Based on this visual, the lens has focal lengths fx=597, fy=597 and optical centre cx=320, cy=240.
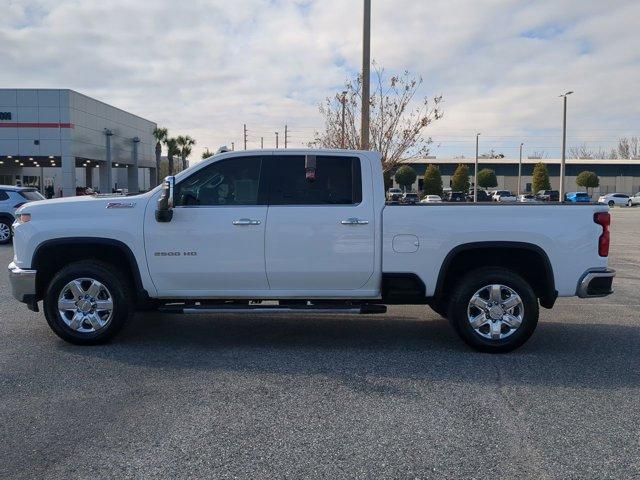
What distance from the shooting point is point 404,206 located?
6.05 meters

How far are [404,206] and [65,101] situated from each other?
39554 millimetres

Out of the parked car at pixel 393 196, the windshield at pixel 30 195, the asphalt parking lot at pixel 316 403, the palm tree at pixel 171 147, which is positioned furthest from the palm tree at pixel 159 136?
the asphalt parking lot at pixel 316 403

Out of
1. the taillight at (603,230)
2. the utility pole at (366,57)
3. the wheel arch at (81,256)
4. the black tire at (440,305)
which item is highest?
the utility pole at (366,57)

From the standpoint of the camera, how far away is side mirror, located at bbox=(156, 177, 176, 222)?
5910 millimetres

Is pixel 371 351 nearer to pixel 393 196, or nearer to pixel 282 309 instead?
pixel 282 309

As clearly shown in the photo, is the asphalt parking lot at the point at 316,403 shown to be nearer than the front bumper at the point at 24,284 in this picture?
Yes

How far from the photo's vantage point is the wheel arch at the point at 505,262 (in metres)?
6.00

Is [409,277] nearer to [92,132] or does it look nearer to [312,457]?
[312,457]

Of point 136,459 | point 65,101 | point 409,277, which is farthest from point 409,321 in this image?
point 65,101

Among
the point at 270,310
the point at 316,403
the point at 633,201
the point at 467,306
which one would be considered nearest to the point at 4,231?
the point at 270,310

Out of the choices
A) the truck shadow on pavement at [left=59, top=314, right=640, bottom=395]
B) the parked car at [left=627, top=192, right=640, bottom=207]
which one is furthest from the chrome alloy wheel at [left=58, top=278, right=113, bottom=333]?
the parked car at [left=627, top=192, right=640, bottom=207]

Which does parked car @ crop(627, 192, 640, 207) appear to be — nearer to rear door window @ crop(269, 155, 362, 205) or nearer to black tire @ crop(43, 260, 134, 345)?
rear door window @ crop(269, 155, 362, 205)

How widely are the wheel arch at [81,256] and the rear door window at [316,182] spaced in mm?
1594

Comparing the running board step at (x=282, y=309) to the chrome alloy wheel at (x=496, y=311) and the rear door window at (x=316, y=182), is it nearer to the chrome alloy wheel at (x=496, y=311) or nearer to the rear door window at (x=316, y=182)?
the chrome alloy wheel at (x=496, y=311)
